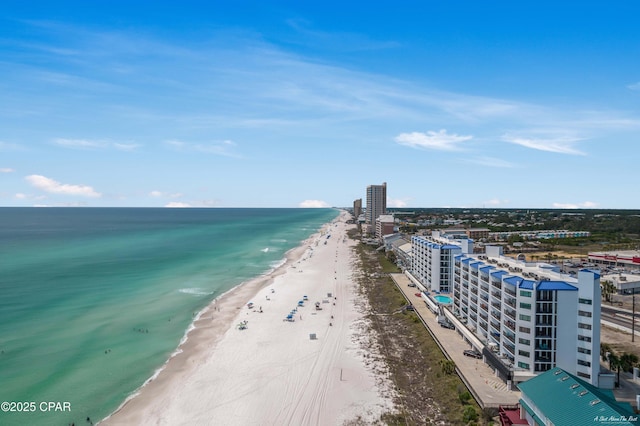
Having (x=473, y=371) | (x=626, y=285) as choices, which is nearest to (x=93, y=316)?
(x=473, y=371)

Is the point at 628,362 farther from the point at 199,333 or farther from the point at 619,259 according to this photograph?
the point at 619,259

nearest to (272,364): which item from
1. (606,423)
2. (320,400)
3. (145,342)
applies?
(320,400)

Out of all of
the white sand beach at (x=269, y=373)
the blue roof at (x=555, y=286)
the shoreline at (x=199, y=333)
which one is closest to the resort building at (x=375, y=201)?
A: the shoreline at (x=199, y=333)

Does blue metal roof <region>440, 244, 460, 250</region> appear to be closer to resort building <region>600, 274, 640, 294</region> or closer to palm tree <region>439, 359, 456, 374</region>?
palm tree <region>439, 359, 456, 374</region>

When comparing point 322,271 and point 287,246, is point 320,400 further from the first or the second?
point 287,246

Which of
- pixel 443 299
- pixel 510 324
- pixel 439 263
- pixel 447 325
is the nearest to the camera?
pixel 510 324

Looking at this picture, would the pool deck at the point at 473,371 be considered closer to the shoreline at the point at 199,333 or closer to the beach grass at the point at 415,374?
the beach grass at the point at 415,374

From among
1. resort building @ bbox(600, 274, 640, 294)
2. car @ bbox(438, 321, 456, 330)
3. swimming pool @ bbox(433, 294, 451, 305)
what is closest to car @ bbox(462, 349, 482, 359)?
car @ bbox(438, 321, 456, 330)
